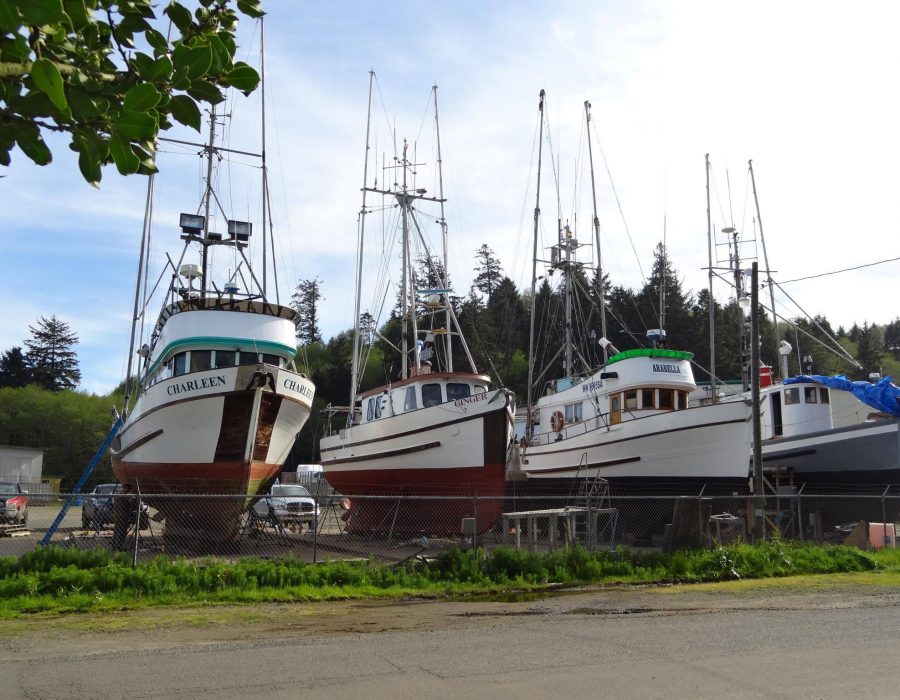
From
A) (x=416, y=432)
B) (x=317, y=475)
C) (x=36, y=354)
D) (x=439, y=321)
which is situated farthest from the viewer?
(x=36, y=354)

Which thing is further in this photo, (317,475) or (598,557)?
(317,475)

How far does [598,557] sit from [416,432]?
8176 millimetres

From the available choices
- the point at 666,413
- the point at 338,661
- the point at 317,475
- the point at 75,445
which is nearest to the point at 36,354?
the point at 75,445

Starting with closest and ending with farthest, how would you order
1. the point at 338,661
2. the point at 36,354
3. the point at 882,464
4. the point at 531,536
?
1. the point at 338,661
2. the point at 531,536
3. the point at 882,464
4. the point at 36,354

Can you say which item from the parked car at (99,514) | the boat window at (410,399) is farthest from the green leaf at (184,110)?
the boat window at (410,399)

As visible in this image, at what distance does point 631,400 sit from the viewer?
24.9 metres

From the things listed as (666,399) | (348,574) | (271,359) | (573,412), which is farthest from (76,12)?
(573,412)

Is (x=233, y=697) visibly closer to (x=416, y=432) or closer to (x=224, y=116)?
(x=416, y=432)

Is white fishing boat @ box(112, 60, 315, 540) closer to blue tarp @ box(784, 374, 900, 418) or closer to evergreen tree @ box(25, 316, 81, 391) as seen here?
blue tarp @ box(784, 374, 900, 418)

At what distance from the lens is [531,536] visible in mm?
16172

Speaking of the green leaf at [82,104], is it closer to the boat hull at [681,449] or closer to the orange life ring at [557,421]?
the boat hull at [681,449]

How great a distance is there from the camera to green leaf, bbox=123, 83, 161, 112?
290cm

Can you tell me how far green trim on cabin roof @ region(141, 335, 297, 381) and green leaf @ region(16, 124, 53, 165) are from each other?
16.9m

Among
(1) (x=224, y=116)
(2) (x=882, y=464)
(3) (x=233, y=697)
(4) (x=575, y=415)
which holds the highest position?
(1) (x=224, y=116)
